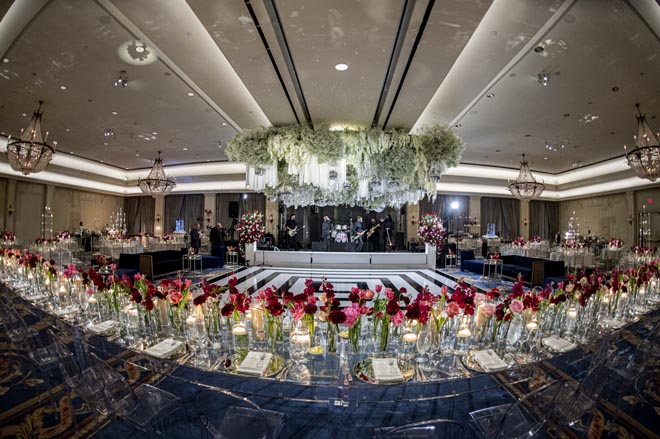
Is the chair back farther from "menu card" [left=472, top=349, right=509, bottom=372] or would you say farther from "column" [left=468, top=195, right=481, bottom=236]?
"column" [left=468, top=195, right=481, bottom=236]

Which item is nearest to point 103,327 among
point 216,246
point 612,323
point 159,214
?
point 612,323

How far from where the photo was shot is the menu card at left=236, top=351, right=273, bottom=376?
191cm

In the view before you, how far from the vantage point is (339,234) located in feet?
44.9

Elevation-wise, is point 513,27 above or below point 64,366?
above

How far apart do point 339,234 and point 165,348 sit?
11.6m

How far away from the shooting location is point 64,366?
76.4 inches

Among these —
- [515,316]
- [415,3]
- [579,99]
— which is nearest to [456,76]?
[415,3]

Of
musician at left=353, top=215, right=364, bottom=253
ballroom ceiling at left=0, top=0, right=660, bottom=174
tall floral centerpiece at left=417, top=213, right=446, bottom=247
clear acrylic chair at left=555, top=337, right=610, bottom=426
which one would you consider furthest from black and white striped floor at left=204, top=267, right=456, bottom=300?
clear acrylic chair at left=555, top=337, right=610, bottom=426

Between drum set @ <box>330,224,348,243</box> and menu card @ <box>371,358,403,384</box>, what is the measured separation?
11.3m

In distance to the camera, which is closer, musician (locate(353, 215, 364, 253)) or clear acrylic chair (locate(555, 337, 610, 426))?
clear acrylic chair (locate(555, 337, 610, 426))

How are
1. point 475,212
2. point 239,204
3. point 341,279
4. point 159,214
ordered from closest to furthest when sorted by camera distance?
point 341,279 → point 239,204 → point 475,212 → point 159,214

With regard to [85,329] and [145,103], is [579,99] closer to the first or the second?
[85,329]

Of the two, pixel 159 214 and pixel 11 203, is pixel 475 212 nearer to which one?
pixel 159 214

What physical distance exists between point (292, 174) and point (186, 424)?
4544 millimetres
